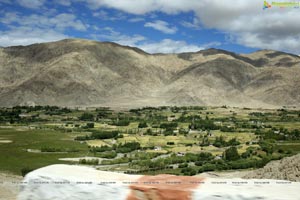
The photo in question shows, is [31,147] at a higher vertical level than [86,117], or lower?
lower

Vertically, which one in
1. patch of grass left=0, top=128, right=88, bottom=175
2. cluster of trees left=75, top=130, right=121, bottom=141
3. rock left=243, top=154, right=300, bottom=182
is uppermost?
rock left=243, top=154, right=300, bottom=182

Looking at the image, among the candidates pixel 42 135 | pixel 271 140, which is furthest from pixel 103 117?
pixel 271 140

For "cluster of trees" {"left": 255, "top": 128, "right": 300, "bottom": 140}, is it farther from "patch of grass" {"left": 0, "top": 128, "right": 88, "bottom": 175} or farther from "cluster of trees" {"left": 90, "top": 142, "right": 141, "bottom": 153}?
"patch of grass" {"left": 0, "top": 128, "right": 88, "bottom": 175}

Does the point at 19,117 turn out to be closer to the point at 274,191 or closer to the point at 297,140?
the point at 297,140

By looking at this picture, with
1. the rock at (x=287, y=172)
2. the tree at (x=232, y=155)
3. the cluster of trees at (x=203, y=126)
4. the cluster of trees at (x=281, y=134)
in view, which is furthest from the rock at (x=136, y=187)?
the cluster of trees at (x=203, y=126)

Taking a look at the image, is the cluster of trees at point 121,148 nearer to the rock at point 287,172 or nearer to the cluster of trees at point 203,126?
the cluster of trees at point 203,126

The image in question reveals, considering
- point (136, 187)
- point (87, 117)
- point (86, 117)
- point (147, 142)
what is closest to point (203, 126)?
point (147, 142)

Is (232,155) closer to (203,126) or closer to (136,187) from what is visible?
(203,126)

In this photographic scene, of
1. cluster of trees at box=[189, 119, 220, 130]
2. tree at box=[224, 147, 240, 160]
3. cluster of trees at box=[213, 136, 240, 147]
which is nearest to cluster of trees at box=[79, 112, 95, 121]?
cluster of trees at box=[189, 119, 220, 130]
